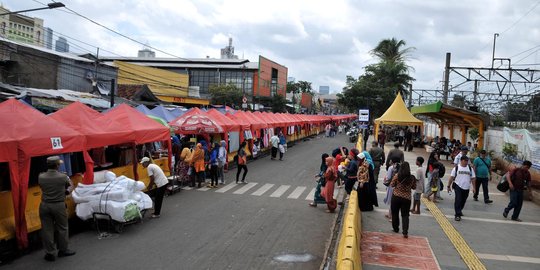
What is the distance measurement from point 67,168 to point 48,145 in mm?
1968

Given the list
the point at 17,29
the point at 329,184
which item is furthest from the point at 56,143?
the point at 17,29

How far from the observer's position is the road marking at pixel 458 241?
7.52 metres

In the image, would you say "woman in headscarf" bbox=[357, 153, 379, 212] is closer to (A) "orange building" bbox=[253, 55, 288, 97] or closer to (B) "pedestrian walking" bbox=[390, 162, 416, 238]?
(B) "pedestrian walking" bbox=[390, 162, 416, 238]

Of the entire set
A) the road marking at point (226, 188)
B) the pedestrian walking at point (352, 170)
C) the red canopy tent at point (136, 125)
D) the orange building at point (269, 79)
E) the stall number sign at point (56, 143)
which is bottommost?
the road marking at point (226, 188)

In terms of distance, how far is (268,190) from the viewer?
15117 millimetres

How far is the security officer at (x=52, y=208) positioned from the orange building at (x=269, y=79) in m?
54.3

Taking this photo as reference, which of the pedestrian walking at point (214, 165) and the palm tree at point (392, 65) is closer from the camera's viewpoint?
the pedestrian walking at point (214, 165)

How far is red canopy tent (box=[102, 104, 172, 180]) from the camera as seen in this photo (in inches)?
490

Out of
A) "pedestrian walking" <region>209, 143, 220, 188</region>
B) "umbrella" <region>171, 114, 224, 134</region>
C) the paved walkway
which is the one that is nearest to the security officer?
the paved walkway

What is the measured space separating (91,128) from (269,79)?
202 ft

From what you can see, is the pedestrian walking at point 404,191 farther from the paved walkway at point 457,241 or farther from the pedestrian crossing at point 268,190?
the pedestrian crossing at point 268,190

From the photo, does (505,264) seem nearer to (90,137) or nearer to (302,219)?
(302,219)

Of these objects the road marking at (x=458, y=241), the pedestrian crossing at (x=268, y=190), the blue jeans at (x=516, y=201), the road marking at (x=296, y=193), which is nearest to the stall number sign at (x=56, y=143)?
the pedestrian crossing at (x=268, y=190)

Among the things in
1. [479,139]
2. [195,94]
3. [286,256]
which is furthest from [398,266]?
[195,94]
